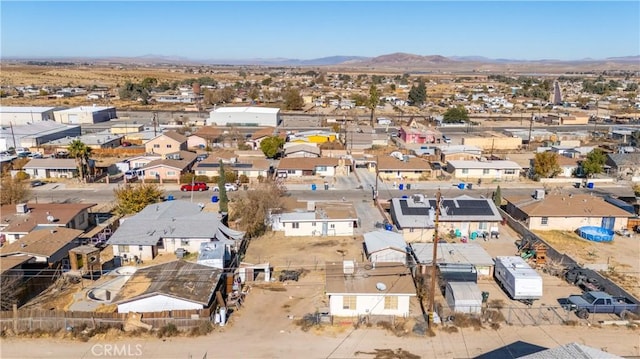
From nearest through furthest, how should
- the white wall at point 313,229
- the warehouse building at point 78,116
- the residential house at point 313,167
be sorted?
the white wall at point 313,229 → the residential house at point 313,167 → the warehouse building at point 78,116

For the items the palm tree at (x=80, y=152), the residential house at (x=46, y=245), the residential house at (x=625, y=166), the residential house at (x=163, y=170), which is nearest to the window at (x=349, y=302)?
the residential house at (x=46, y=245)

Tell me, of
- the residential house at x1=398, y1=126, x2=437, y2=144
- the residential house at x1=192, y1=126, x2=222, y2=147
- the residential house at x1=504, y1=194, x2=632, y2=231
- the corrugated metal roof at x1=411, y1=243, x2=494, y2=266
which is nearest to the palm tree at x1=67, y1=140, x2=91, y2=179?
the residential house at x1=192, y1=126, x2=222, y2=147

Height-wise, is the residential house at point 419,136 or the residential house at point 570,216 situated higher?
the residential house at point 419,136

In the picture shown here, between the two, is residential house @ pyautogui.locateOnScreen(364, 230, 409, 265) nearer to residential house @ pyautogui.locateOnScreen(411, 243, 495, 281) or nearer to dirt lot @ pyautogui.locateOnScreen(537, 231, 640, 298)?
residential house @ pyautogui.locateOnScreen(411, 243, 495, 281)

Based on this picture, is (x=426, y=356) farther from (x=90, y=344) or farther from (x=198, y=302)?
(x=90, y=344)

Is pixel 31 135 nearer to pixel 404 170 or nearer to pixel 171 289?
pixel 404 170

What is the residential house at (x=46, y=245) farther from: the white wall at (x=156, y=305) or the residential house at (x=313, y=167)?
the residential house at (x=313, y=167)
